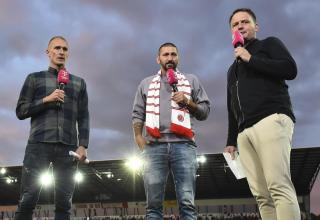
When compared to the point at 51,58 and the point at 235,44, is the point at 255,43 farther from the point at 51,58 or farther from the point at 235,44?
the point at 51,58

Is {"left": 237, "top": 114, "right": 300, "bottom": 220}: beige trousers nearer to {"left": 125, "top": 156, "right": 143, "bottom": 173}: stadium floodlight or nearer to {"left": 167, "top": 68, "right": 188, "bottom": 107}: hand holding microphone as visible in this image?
{"left": 167, "top": 68, "right": 188, "bottom": 107}: hand holding microphone

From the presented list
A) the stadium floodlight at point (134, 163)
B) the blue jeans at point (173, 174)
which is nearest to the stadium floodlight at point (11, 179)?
the stadium floodlight at point (134, 163)

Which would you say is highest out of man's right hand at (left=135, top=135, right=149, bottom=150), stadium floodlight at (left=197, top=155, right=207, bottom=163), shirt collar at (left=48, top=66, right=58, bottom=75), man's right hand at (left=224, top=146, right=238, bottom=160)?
stadium floodlight at (left=197, top=155, right=207, bottom=163)

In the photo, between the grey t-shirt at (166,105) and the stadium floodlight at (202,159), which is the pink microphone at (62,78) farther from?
the stadium floodlight at (202,159)

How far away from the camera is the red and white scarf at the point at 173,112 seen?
11.4 ft

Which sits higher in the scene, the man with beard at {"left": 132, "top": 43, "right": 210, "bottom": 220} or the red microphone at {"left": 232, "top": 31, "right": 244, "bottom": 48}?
the red microphone at {"left": 232, "top": 31, "right": 244, "bottom": 48}

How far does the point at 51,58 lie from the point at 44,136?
795 millimetres

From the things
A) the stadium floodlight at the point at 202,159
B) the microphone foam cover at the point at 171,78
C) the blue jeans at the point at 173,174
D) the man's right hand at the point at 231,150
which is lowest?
the blue jeans at the point at 173,174

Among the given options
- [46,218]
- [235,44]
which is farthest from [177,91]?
[46,218]

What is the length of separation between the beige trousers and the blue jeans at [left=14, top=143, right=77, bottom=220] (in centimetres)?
149

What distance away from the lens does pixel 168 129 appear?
3508mm

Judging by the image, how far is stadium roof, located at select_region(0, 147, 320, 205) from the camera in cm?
2622

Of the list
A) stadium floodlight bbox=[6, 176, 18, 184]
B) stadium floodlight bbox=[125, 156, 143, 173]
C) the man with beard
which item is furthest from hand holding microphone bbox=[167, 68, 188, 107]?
stadium floodlight bbox=[6, 176, 18, 184]

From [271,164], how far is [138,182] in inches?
1138
